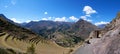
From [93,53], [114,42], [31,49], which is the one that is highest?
[114,42]

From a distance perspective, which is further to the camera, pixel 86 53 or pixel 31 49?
pixel 31 49

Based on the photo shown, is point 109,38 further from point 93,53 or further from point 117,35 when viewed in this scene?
point 93,53

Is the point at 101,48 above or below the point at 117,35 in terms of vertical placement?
below

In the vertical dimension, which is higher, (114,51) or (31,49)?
(114,51)

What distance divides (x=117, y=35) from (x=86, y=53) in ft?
13.9

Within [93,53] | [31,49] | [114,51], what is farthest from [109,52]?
[31,49]

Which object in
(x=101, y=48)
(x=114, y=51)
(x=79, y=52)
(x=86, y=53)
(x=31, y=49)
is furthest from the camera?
(x=31, y=49)

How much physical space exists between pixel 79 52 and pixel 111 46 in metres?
5.46

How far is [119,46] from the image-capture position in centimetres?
1923

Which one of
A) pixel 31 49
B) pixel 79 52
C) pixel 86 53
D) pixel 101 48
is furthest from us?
pixel 31 49

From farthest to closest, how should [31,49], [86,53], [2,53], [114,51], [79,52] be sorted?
1. [31,49]
2. [2,53]
3. [79,52]
4. [86,53]
5. [114,51]

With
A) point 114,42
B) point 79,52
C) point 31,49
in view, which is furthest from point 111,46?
point 31,49

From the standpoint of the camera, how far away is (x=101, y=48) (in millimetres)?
20391

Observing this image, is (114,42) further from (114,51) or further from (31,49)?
(31,49)
